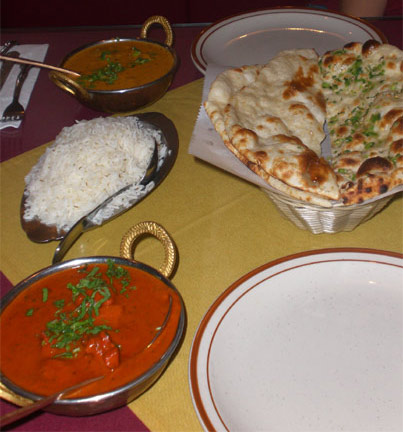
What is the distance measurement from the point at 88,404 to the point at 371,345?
67 centimetres

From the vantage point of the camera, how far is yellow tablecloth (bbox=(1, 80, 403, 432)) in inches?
59.8

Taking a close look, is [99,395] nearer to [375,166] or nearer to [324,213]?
[324,213]

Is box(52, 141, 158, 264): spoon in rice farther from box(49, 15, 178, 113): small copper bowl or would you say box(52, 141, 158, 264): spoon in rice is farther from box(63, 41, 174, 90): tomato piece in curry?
box(63, 41, 174, 90): tomato piece in curry

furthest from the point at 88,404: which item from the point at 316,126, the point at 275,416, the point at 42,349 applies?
the point at 316,126

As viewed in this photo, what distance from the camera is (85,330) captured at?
1.14 m

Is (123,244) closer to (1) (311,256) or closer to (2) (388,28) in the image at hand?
(1) (311,256)

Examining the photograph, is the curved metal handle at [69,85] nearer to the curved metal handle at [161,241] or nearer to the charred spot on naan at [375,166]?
the curved metal handle at [161,241]

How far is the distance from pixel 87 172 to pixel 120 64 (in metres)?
0.81

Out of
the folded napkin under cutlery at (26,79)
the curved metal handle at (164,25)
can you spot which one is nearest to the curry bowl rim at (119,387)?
the folded napkin under cutlery at (26,79)

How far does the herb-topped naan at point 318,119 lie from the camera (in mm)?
1420

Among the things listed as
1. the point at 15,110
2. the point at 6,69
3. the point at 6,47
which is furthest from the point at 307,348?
the point at 6,47

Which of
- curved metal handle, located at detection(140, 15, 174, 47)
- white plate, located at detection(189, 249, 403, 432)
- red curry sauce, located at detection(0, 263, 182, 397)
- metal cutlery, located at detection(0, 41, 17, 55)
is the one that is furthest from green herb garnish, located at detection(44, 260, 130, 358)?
metal cutlery, located at detection(0, 41, 17, 55)

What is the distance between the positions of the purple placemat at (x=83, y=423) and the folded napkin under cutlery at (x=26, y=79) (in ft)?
4.63

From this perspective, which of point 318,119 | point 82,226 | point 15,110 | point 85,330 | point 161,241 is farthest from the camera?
point 15,110
